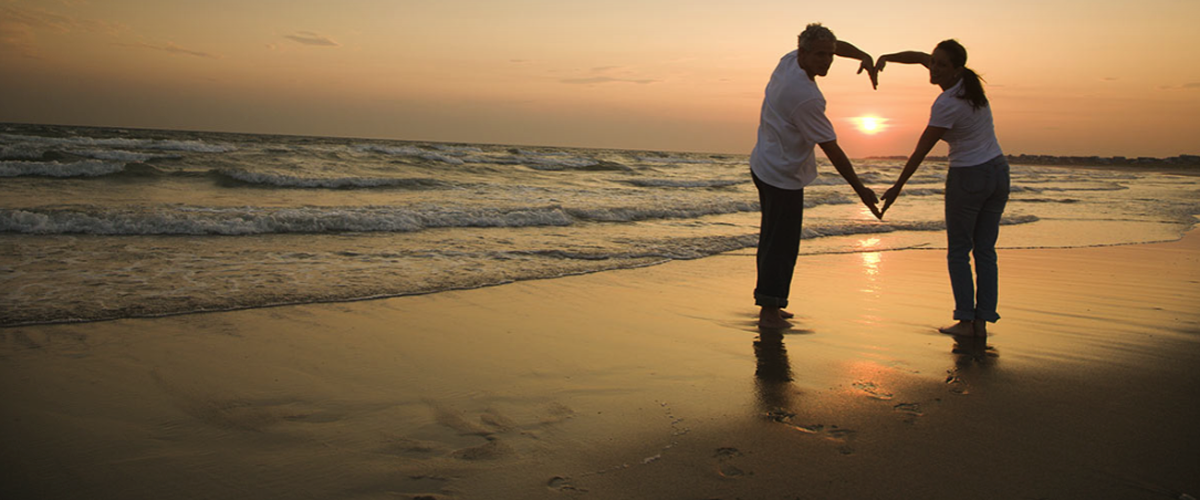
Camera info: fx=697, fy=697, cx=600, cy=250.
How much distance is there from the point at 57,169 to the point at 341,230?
36.0 feet

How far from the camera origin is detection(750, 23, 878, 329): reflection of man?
3.82m

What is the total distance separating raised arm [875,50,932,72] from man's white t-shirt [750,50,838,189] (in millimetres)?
745

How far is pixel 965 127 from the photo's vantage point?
3.86 metres

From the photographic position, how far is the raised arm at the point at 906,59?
4.11m

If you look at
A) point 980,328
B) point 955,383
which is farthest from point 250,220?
point 955,383

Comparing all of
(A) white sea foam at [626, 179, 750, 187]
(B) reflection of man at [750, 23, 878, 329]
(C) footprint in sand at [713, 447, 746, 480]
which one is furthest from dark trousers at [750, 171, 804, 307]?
(A) white sea foam at [626, 179, 750, 187]

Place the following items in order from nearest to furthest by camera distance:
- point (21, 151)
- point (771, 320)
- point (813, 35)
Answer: point (813, 35), point (771, 320), point (21, 151)

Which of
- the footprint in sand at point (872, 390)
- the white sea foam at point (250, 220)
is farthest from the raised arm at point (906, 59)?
the white sea foam at point (250, 220)

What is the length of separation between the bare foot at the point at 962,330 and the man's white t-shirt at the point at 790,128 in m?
1.21

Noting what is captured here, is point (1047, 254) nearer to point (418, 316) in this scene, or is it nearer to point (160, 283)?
point (418, 316)

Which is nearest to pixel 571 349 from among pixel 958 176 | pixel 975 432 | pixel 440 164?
pixel 975 432

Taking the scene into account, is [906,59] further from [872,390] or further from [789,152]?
[872,390]

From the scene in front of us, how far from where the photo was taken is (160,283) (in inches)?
→ 199

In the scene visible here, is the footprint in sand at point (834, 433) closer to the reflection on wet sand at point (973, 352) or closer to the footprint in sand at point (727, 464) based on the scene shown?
the footprint in sand at point (727, 464)
